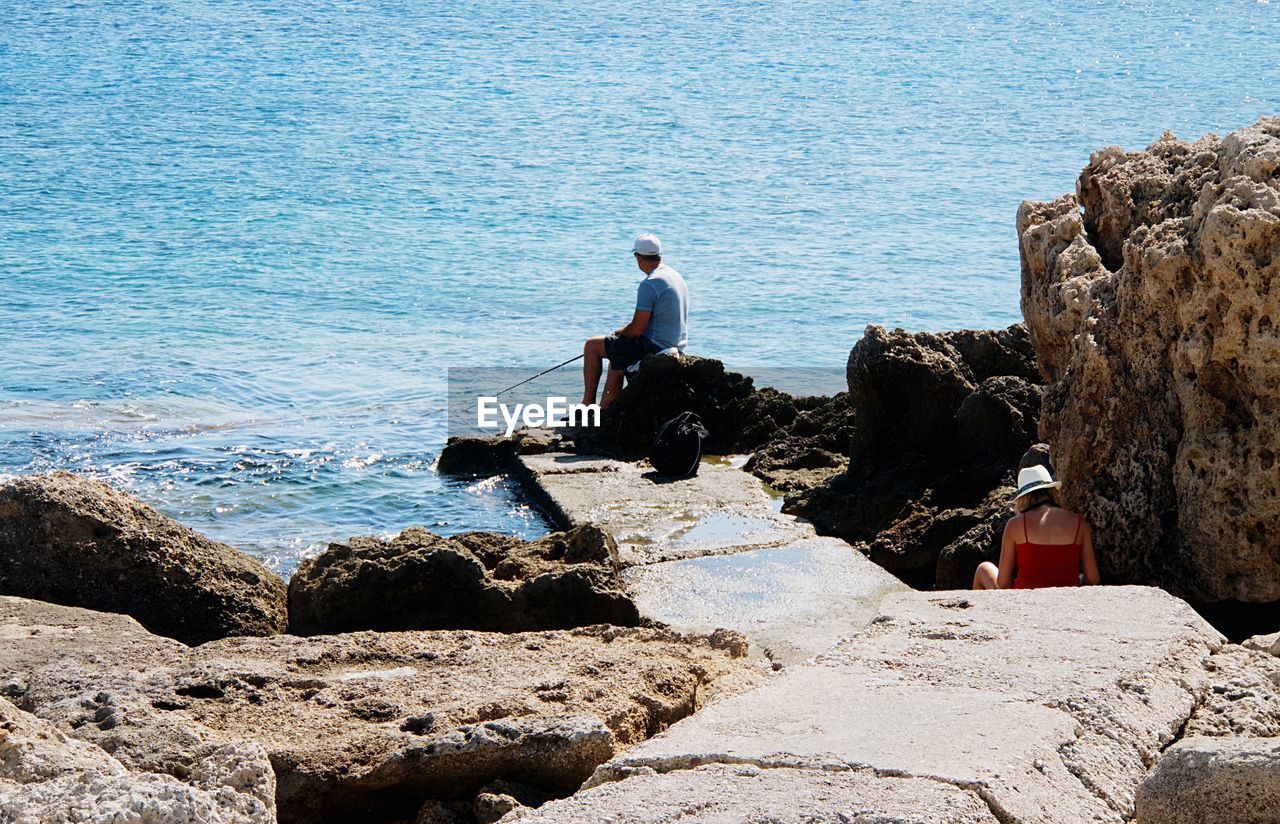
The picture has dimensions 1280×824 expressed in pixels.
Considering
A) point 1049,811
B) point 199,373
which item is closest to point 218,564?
point 1049,811

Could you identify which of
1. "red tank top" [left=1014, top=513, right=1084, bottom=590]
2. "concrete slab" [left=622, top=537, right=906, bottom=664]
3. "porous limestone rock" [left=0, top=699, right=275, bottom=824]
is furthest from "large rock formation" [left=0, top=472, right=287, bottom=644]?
"red tank top" [left=1014, top=513, right=1084, bottom=590]

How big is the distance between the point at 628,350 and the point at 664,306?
16.6 inches

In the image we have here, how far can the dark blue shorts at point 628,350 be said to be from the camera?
35.5ft

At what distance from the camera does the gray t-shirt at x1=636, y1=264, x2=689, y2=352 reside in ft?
35.0

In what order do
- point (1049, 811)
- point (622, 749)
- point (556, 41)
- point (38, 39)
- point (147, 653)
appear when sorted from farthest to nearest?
point (556, 41) → point (38, 39) → point (147, 653) → point (622, 749) → point (1049, 811)

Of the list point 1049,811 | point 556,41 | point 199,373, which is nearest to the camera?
point 1049,811

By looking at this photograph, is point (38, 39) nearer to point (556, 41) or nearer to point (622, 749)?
point (556, 41)

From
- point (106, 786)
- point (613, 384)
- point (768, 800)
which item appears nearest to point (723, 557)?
point (613, 384)

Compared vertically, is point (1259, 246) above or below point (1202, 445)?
above

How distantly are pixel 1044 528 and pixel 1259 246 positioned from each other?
144 cm

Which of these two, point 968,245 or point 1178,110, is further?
point 1178,110

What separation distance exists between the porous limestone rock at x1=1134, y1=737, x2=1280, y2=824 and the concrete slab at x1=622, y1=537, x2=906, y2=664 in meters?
2.45

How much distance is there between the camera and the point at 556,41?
3981 centimetres

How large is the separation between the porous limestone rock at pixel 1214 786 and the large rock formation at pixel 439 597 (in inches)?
115
